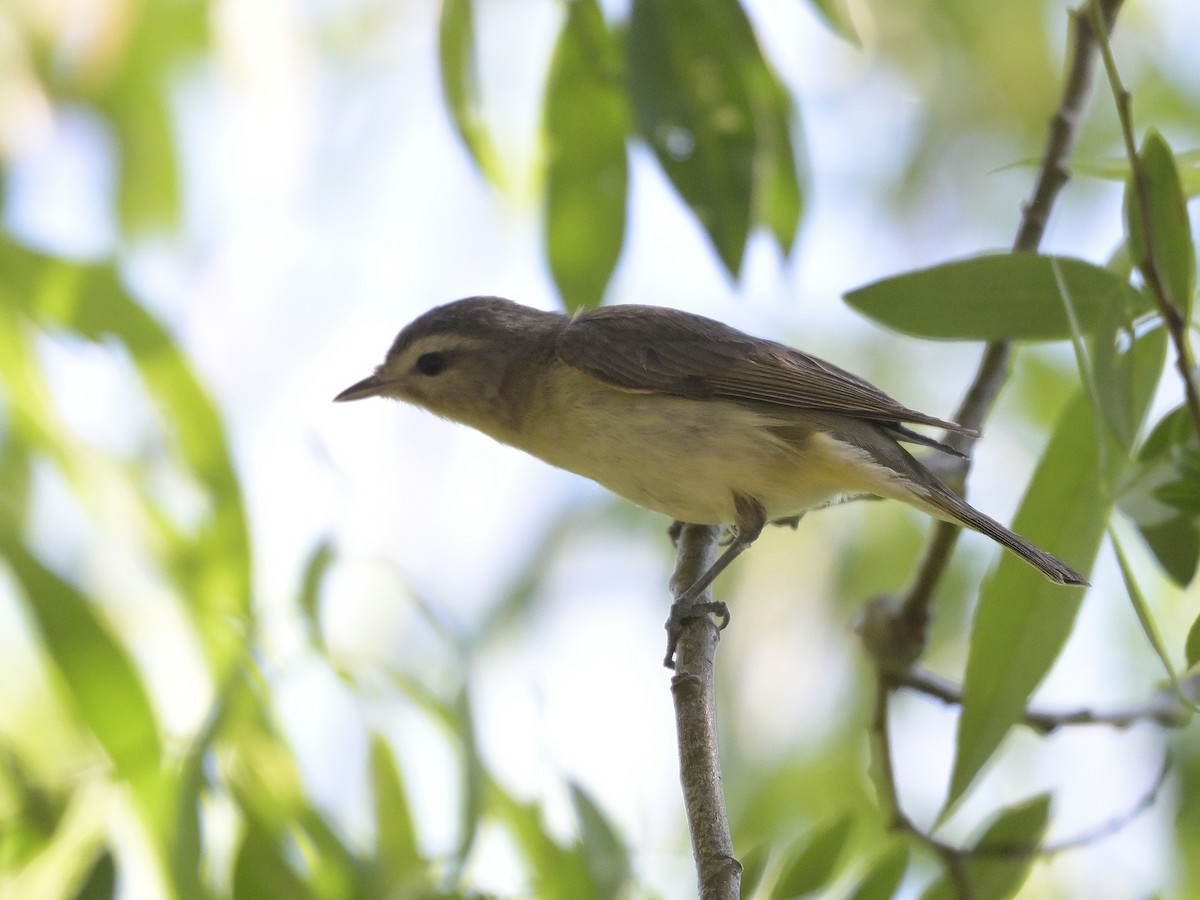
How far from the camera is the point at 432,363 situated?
3.58 metres

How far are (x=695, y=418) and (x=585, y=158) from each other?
671 millimetres

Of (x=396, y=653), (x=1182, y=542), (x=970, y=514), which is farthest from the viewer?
(x=396, y=653)

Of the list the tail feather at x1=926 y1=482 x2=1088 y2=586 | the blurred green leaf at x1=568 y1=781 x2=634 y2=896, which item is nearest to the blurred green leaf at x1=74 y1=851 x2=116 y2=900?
the blurred green leaf at x1=568 y1=781 x2=634 y2=896

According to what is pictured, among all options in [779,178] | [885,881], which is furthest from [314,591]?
[779,178]

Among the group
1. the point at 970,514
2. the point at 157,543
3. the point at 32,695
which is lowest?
the point at 32,695

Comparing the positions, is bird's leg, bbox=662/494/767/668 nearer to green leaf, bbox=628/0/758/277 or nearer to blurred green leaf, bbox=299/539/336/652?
green leaf, bbox=628/0/758/277

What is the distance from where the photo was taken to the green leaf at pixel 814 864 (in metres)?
2.35

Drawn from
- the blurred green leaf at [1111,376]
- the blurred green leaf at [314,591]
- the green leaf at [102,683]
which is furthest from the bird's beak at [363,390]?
the blurred green leaf at [1111,376]

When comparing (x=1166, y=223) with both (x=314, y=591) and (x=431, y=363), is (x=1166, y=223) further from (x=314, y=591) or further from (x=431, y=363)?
(x=431, y=363)

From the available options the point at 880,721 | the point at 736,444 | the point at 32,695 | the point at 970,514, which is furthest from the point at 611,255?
the point at 32,695

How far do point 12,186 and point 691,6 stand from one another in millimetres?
3079

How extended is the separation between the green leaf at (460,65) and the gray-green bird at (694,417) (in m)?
0.67

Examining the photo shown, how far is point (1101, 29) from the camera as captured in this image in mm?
1877

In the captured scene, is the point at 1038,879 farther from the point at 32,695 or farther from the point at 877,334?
the point at 32,695
